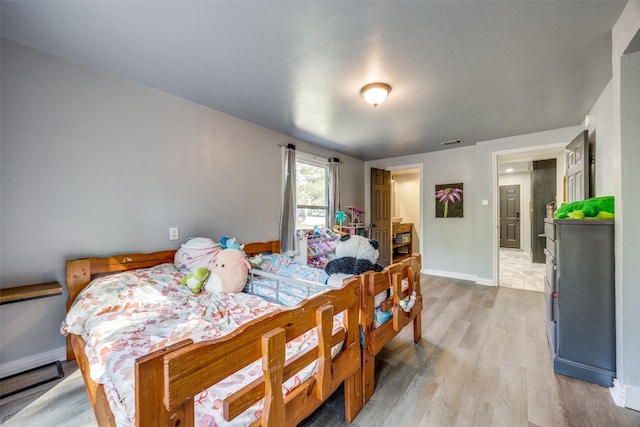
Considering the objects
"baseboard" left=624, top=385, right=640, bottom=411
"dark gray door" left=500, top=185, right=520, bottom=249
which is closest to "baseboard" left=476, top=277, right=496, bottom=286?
"baseboard" left=624, top=385, right=640, bottom=411

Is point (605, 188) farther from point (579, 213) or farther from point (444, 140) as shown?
point (444, 140)

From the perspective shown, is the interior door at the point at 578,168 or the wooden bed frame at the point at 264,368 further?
the interior door at the point at 578,168

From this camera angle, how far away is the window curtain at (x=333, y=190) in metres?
4.57

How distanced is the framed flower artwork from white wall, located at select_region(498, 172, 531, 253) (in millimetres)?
4199

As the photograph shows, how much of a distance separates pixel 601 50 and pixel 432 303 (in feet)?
9.24

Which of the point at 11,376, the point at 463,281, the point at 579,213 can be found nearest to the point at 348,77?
the point at 579,213

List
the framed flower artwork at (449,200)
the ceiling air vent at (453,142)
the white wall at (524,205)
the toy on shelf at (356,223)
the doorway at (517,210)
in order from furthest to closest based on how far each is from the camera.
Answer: the white wall at (524,205) < the doorway at (517,210) < the toy on shelf at (356,223) < the framed flower artwork at (449,200) < the ceiling air vent at (453,142)

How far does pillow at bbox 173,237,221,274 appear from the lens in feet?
7.61

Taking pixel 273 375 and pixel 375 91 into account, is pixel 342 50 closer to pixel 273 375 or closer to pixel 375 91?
pixel 375 91

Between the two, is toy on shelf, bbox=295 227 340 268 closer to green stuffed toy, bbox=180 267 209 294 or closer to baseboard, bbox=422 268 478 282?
green stuffed toy, bbox=180 267 209 294

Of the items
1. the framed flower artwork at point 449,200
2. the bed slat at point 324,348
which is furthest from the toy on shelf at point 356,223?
the bed slat at point 324,348

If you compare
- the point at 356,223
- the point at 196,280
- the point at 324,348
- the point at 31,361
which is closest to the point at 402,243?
the point at 356,223

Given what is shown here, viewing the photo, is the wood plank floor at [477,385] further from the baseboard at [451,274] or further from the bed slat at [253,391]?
the baseboard at [451,274]

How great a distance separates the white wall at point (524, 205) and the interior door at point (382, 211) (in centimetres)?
453
